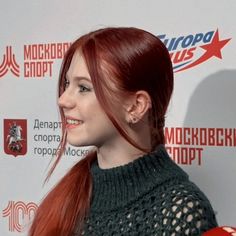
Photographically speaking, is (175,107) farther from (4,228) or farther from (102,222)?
(4,228)

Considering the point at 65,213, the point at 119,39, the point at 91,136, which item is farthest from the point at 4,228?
the point at 119,39

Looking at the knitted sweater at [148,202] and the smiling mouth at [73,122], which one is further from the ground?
the smiling mouth at [73,122]

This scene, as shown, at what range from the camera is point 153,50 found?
104cm

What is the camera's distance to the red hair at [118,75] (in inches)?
40.1

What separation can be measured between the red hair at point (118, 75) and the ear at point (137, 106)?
0.04ft

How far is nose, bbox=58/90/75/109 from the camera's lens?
106 centimetres

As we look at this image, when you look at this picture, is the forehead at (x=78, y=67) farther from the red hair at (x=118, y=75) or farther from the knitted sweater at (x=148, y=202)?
the knitted sweater at (x=148, y=202)

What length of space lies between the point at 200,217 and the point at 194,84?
378 mm

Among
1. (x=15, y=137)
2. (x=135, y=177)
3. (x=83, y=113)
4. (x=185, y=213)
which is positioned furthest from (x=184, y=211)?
(x=15, y=137)

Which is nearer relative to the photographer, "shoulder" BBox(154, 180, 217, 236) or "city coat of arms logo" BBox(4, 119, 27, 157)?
"shoulder" BBox(154, 180, 217, 236)

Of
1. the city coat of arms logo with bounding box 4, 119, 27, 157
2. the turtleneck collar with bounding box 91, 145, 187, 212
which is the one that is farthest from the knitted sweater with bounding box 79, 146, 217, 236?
the city coat of arms logo with bounding box 4, 119, 27, 157

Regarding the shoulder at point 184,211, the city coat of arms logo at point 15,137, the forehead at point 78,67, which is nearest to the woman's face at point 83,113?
the forehead at point 78,67

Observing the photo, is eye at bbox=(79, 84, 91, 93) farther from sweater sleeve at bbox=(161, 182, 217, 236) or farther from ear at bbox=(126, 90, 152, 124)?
sweater sleeve at bbox=(161, 182, 217, 236)

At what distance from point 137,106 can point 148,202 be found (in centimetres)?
17
